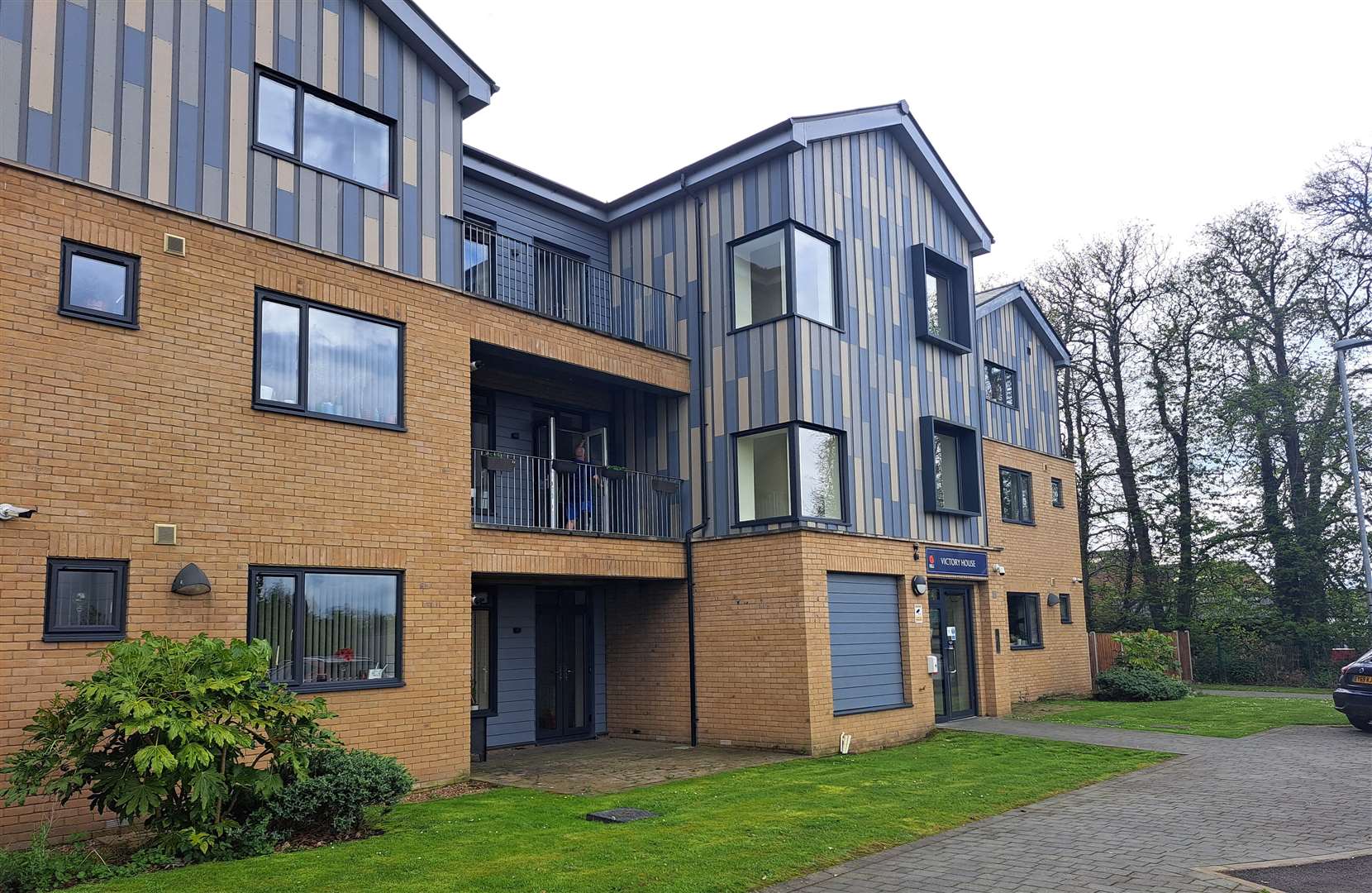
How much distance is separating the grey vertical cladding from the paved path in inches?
424

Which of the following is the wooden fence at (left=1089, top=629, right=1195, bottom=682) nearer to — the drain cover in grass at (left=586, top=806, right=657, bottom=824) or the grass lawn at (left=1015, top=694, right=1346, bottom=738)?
the grass lawn at (left=1015, top=694, right=1346, bottom=738)

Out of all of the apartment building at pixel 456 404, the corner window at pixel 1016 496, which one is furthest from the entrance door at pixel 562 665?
the corner window at pixel 1016 496

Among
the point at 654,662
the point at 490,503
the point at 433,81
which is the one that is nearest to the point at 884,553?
the point at 654,662

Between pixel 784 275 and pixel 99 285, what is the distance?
926 centimetres

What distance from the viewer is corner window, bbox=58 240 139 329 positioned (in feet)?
30.2

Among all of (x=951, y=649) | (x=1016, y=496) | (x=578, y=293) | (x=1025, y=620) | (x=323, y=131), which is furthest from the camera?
(x=1016, y=496)

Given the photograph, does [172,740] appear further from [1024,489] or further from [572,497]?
[1024,489]

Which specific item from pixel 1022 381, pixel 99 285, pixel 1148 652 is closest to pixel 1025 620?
pixel 1148 652

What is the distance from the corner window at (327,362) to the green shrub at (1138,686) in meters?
17.3

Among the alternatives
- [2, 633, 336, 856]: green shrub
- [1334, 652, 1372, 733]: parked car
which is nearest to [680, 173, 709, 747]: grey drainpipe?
[2, 633, 336, 856]: green shrub

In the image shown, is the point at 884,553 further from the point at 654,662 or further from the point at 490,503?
the point at 490,503

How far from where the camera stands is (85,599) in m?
8.93

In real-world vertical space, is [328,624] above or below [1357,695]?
above

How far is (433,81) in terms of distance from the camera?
1290cm
